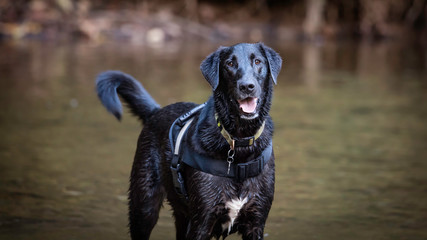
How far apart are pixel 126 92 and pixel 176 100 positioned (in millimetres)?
5571

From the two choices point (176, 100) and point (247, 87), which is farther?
point (176, 100)

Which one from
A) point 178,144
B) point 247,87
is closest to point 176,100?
point 178,144

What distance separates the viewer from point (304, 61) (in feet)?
56.0

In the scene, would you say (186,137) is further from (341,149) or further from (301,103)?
(301,103)

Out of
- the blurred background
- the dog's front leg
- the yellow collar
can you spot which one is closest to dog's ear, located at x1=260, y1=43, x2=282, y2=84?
the yellow collar

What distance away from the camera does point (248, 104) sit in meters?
3.92

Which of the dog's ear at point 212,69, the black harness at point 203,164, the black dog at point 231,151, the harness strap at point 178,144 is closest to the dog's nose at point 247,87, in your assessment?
the black dog at point 231,151

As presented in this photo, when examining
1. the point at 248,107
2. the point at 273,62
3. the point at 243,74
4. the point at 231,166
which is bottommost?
the point at 231,166

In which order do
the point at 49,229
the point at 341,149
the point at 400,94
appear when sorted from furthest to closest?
the point at 400,94, the point at 341,149, the point at 49,229

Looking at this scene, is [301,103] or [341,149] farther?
[301,103]

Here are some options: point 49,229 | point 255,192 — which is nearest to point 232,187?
point 255,192

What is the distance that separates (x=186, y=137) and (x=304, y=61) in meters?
13.1

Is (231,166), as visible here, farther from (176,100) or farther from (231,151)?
(176,100)

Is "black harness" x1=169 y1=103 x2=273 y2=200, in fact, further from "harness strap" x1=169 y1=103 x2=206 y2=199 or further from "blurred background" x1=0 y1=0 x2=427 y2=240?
"blurred background" x1=0 y1=0 x2=427 y2=240
